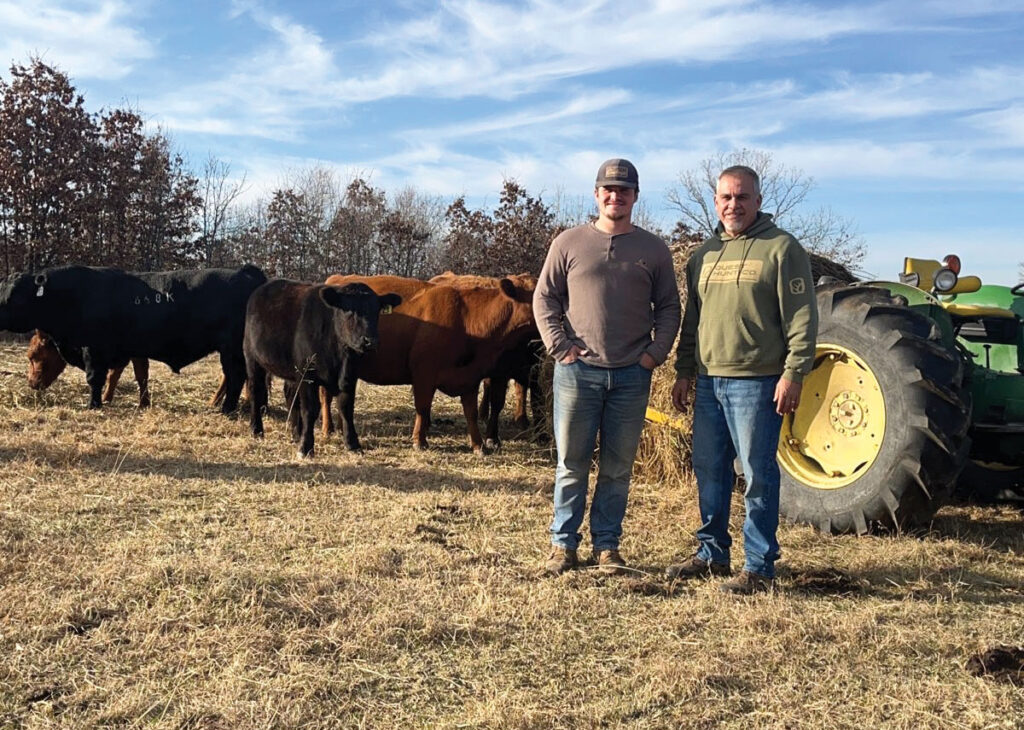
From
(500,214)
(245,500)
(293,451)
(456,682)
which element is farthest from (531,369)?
(500,214)

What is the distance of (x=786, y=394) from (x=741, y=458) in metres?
0.46

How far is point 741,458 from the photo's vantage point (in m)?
4.13

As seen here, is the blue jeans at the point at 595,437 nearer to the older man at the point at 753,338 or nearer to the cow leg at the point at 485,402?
the older man at the point at 753,338

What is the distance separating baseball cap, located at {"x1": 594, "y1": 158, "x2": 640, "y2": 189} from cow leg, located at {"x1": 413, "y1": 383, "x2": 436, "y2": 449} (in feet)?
14.6

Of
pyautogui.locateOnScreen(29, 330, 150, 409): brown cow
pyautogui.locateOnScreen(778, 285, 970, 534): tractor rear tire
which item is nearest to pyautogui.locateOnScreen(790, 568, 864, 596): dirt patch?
pyautogui.locateOnScreen(778, 285, 970, 534): tractor rear tire

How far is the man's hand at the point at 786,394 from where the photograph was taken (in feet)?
12.6

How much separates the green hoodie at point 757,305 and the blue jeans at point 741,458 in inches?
4.2

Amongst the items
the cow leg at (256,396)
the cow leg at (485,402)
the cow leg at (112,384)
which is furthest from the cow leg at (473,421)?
the cow leg at (112,384)

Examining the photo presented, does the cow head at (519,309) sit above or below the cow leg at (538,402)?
above

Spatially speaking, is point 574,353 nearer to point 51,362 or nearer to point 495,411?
point 495,411

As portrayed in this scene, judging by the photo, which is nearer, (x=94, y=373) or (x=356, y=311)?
(x=356, y=311)

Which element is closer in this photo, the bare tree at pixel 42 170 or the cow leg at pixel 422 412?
the cow leg at pixel 422 412

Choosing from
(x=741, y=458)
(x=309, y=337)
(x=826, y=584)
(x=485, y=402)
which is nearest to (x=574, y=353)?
(x=741, y=458)

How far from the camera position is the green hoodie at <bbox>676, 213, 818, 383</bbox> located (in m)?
3.88
